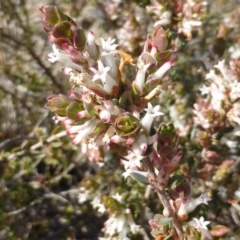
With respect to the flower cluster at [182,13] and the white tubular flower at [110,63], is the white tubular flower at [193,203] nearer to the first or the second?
the white tubular flower at [110,63]

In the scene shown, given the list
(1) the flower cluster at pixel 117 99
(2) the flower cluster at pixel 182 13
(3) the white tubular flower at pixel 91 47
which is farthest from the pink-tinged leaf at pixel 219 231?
(2) the flower cluster at pixel 182 13

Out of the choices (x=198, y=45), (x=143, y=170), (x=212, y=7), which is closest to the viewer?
(x=143, y=170)

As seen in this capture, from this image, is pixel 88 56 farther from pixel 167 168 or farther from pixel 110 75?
pixel 167 168

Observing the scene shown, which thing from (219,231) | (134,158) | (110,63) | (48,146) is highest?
(110,63)

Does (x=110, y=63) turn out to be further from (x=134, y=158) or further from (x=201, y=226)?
(x=201, y=226)

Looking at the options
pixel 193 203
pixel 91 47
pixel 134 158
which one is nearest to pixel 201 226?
pixel 193 203

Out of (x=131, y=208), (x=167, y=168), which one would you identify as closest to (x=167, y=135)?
(x=167, y=168)
